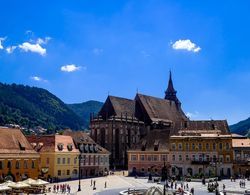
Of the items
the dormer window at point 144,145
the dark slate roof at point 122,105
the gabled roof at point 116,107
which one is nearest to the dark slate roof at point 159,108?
the dark slate roof at point 122,105

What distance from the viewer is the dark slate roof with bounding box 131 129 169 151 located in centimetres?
10019

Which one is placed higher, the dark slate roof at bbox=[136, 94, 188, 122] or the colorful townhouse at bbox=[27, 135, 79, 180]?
the dark slate roof at bbox=[136, 94, 188, 122]

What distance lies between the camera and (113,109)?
131 meters

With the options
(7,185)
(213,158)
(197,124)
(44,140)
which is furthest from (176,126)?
(7,185)

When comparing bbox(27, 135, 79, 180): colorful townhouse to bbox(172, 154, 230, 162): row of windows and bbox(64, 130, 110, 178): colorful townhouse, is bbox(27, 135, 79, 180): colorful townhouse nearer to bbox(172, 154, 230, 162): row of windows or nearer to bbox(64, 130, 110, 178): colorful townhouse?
bbox(64, 130, 110, 178): colorful townhouse

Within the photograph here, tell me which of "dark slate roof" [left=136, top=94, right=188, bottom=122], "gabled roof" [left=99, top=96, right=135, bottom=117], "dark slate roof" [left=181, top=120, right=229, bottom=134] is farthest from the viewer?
"dark slate roof" [left=136, top=94, right=188, bottom=122]

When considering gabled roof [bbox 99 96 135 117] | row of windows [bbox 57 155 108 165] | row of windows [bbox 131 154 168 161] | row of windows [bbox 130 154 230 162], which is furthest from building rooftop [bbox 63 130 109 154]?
gabled roof [bbox 99 96 135 117]

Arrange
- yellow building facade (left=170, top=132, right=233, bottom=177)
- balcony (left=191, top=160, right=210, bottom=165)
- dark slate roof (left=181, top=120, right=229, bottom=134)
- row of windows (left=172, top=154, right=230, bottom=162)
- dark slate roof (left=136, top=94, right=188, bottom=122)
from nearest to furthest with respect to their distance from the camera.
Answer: yellow building facade (left=170, top=132, right=233, bottom=177)
balcony (left=191, top=160, right=210, bottom=165)
row of windows (left=172, top=154, right=230, bottom=162)
dark slate roof (left=181, top=120, right=229, bottom=134)
dark slate roof (left=136, top=94, right=188, bottom=122)

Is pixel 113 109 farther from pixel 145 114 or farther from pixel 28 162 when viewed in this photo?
pixel 28 162

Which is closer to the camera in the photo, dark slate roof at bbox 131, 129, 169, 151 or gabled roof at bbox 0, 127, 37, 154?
gabled roof at bbox 0, 127, 37, 154

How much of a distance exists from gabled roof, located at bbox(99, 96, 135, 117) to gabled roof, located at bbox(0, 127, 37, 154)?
59596mm

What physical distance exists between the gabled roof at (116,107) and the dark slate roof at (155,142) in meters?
28.6

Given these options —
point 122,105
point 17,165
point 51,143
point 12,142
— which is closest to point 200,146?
point 51,143

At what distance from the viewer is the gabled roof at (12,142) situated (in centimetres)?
6669
